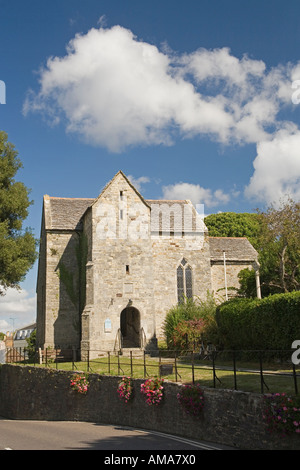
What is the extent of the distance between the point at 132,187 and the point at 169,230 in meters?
4.58

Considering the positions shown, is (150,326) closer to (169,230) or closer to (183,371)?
(169,230)

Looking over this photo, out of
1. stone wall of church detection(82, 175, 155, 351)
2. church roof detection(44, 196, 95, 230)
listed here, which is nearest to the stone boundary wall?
stone wall of church detection(82, 175, 155, 351)

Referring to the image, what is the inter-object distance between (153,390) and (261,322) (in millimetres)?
6574

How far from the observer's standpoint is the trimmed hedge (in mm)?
18016

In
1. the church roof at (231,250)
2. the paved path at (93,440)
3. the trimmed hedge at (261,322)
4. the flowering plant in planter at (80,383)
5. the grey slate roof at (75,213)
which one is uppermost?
the grey slate roof at (75,213)

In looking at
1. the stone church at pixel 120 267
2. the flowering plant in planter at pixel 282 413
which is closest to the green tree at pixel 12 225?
the stone church at pixel 120 267

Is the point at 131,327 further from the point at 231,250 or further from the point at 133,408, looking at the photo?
the point at 133,408

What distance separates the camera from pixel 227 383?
13.9 metres

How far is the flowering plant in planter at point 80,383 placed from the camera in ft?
66.0

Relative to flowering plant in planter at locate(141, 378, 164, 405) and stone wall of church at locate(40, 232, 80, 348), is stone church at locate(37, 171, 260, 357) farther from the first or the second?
flowering plant in planter at locate(141, 378, 164, 405)

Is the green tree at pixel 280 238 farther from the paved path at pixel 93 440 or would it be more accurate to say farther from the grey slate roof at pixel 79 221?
the paved path at pixel 93 440

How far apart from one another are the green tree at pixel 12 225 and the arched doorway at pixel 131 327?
7.74 m

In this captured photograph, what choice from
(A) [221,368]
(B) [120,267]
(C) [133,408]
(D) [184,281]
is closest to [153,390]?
(C) [133,408]

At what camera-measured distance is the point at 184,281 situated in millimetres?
32156
